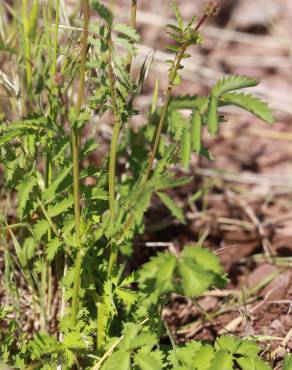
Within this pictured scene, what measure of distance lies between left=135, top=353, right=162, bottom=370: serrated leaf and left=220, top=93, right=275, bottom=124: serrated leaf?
66cm

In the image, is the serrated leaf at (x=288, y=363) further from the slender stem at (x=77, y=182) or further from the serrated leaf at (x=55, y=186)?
the serrated leaf at (x=55, y=186)

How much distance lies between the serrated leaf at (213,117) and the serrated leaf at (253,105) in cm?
4

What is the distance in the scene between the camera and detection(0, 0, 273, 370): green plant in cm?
142

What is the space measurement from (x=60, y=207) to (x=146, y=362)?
0.48m

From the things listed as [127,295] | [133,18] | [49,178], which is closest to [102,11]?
[133,18]

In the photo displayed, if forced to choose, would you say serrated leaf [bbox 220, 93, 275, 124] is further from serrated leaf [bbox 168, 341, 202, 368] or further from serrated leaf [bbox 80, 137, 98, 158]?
serrated leaf [bbox 168, 341, 202, 368]

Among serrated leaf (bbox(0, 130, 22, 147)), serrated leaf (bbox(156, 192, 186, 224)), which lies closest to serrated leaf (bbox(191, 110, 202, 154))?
serrated leaf (bbox(156, 192, 186, 224))

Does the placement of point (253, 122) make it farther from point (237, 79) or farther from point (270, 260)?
point (237, 79)

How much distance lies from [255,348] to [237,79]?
0.69 m

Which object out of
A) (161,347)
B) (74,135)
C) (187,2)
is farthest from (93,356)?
(187,2)

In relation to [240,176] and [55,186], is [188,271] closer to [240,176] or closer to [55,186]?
[55,186]

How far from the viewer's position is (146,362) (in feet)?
4.95

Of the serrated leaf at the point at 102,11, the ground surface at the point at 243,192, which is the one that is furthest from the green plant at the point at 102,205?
the ground surface at the point at 243,192

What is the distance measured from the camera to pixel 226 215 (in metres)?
2.77
